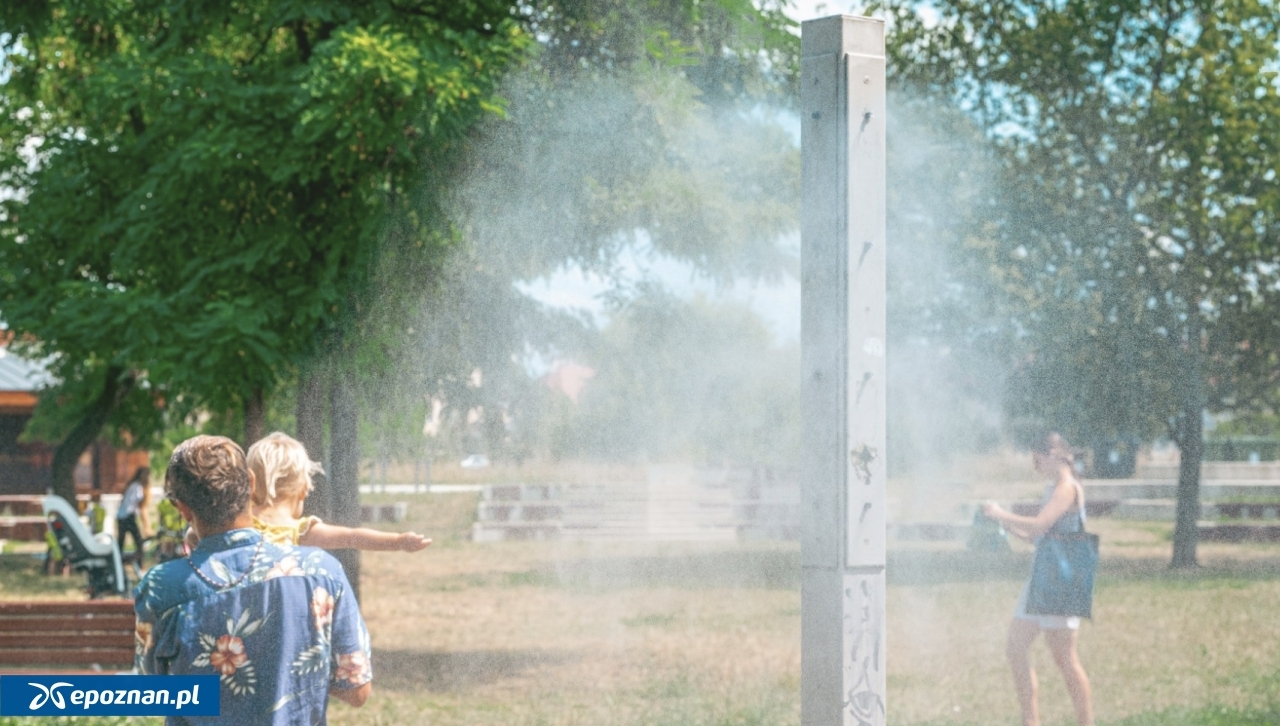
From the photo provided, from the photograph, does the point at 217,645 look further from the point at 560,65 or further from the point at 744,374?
the point at 744,374

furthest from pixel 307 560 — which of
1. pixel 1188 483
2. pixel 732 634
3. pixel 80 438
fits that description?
pixel 80 438

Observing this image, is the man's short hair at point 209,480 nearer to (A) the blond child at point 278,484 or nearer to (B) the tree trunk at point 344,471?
(A) the blond child at point 278,484

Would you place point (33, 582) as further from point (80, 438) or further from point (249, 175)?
point (249, 175)

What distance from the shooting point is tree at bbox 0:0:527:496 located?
902 centimetres

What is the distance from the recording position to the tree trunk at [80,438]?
2062 centimetres

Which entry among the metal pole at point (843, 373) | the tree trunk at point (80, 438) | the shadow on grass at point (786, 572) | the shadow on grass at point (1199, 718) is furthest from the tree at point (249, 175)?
the tree trunk at point (80, 438)

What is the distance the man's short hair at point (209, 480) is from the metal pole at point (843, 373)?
1463mm

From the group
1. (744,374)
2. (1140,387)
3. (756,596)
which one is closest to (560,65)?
(744,374)

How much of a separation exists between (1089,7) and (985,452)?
546cm

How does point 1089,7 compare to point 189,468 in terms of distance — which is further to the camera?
point 1089,7

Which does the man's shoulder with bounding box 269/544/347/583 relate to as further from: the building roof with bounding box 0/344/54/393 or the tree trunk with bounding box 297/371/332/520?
the building roof with bounding box 0/344/54/393

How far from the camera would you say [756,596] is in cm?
1525

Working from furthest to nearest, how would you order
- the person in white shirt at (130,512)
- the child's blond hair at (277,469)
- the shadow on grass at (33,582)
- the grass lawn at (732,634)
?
1. the person in white shirt at (130,512)
2. the shadow on grass at (33,582)
3. the grass lawn at (732,634)
4. the child's blond hair at (277,469)

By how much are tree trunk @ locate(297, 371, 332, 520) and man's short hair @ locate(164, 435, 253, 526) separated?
23.3 feet
